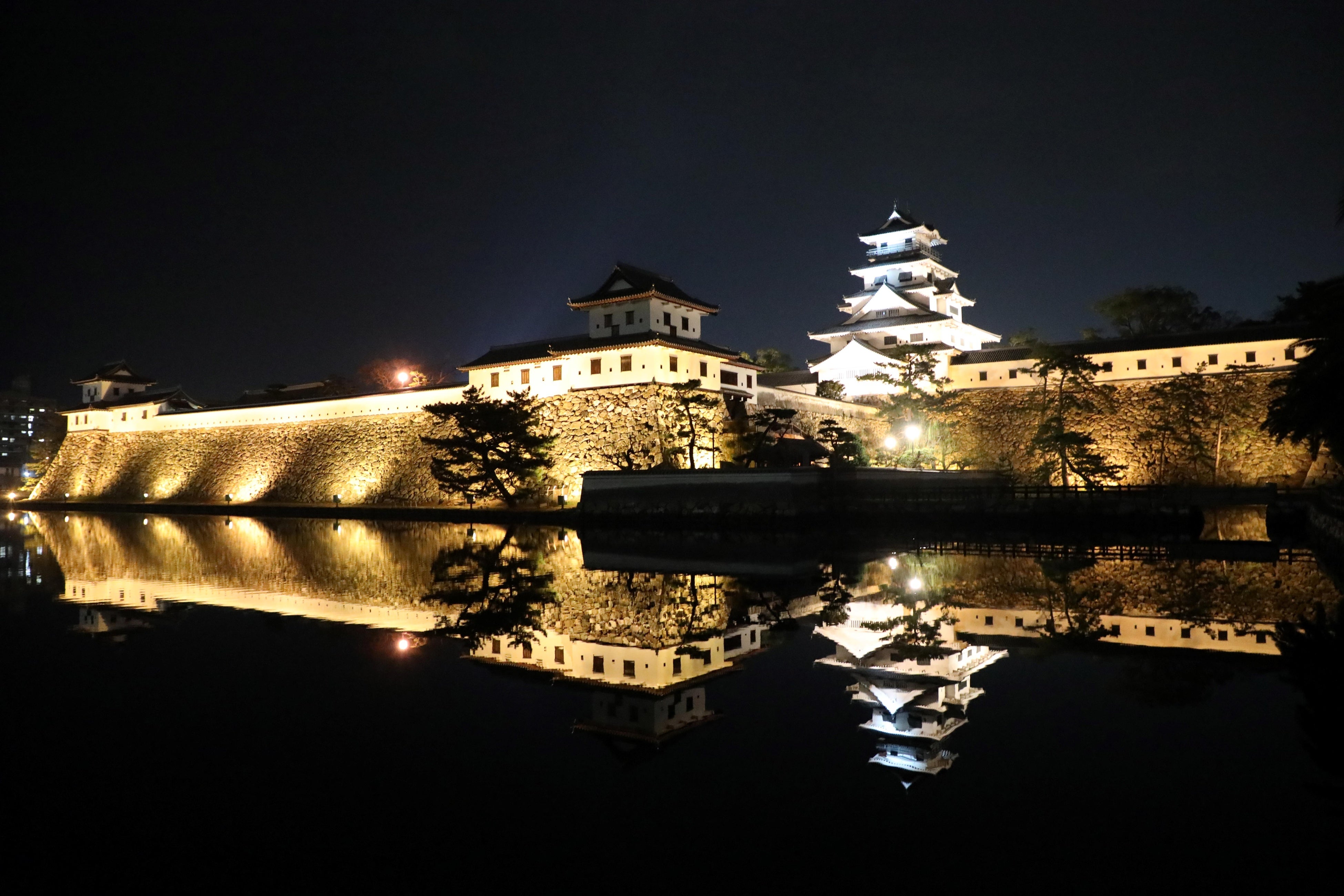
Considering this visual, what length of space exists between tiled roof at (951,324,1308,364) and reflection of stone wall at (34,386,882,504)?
25.0 feet

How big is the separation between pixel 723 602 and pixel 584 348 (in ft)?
70.5

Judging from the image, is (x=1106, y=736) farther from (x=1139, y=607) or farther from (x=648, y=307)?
(x=648, y=307)

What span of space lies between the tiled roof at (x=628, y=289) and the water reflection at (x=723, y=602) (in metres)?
12.4

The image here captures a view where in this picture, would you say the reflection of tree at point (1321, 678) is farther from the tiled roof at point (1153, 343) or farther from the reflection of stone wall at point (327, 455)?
the tiled roof at point (1153, 343)

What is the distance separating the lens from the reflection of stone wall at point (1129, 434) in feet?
109

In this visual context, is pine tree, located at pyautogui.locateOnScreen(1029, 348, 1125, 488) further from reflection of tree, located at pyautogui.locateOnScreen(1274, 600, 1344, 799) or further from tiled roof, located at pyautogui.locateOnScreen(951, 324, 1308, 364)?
reflection of tree, located at pyautogui.locateOnScreen(1274, 600, 1344, 799)

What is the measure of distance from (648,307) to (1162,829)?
93.1 feet

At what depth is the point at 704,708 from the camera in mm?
6887

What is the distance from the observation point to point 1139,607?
10.5 m

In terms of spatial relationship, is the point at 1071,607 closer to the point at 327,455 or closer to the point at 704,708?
the point at 704,708

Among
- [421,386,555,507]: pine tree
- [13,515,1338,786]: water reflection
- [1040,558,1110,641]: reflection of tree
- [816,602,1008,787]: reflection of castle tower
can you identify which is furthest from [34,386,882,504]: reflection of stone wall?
[816,602,1008,787]: reflection of castle tower

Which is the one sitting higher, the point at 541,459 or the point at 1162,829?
the point at 541,459

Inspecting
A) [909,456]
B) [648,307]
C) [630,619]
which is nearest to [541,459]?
[648,307]

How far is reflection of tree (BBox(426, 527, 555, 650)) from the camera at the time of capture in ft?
32.4
